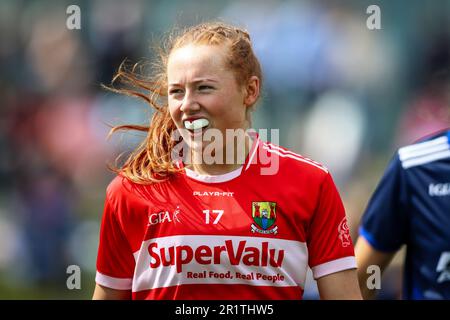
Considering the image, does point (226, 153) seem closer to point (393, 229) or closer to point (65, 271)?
point (393, 229)

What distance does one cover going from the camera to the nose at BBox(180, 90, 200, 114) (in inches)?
127

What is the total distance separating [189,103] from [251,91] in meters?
0.37

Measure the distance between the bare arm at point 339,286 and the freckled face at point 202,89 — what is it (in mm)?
695

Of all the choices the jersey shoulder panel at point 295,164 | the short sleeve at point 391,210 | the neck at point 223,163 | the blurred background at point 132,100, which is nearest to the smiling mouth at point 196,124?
the neck at point 223,163

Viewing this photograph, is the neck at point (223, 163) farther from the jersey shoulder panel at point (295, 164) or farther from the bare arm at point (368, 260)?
the bare arm at point (368, 260)

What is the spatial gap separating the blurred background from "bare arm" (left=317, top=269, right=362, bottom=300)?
159 inches

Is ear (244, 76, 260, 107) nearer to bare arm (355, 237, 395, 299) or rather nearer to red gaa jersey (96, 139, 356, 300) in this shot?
red gaa jersey (96, 139, 356, 300)

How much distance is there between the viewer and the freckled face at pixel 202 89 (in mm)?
3232

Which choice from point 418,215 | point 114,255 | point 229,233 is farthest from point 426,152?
point 114,255

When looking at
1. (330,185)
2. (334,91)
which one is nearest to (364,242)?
(330,185)

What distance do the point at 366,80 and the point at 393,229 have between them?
4539 millimetres

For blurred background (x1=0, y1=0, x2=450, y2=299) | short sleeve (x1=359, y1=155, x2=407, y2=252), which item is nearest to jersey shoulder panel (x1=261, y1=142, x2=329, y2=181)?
short sleeve (x1=359, y1=155, x2=407, y2=252)
